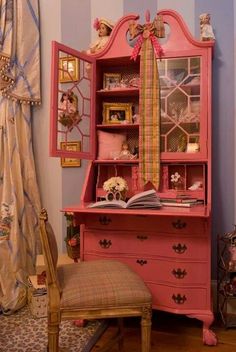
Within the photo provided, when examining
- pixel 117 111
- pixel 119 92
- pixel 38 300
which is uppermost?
pixel 119 92

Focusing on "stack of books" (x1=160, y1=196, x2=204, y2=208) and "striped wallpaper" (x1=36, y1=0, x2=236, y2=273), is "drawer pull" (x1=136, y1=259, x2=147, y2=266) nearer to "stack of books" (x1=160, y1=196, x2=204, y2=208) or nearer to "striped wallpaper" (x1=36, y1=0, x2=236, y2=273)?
"stack of books" (x1=160, y1=196, x2=204, y2=208)

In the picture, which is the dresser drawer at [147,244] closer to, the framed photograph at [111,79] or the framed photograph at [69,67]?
the framed photograph at [111,79]

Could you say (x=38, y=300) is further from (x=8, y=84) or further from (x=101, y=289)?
(x=8, y=84)

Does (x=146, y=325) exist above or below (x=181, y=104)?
below

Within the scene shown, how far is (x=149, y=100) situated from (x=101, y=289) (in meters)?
1.18

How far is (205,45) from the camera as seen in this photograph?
2.01m

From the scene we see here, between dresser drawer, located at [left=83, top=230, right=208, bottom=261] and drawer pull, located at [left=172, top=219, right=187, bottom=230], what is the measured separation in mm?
56

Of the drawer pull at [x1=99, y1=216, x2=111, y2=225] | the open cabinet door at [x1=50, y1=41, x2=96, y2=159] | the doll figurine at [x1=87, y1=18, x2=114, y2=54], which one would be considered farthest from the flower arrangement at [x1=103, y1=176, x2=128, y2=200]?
the doll figurine at [x1=87, y1=18, x2=114, y2=54]

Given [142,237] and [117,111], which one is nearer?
[142,237]

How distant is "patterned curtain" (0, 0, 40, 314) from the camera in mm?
2389

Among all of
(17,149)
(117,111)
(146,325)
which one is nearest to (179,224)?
(146,325)

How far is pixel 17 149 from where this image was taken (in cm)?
251

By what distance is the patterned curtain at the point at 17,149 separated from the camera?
2.39 m

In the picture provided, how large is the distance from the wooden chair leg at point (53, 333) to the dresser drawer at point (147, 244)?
62 centimetres
